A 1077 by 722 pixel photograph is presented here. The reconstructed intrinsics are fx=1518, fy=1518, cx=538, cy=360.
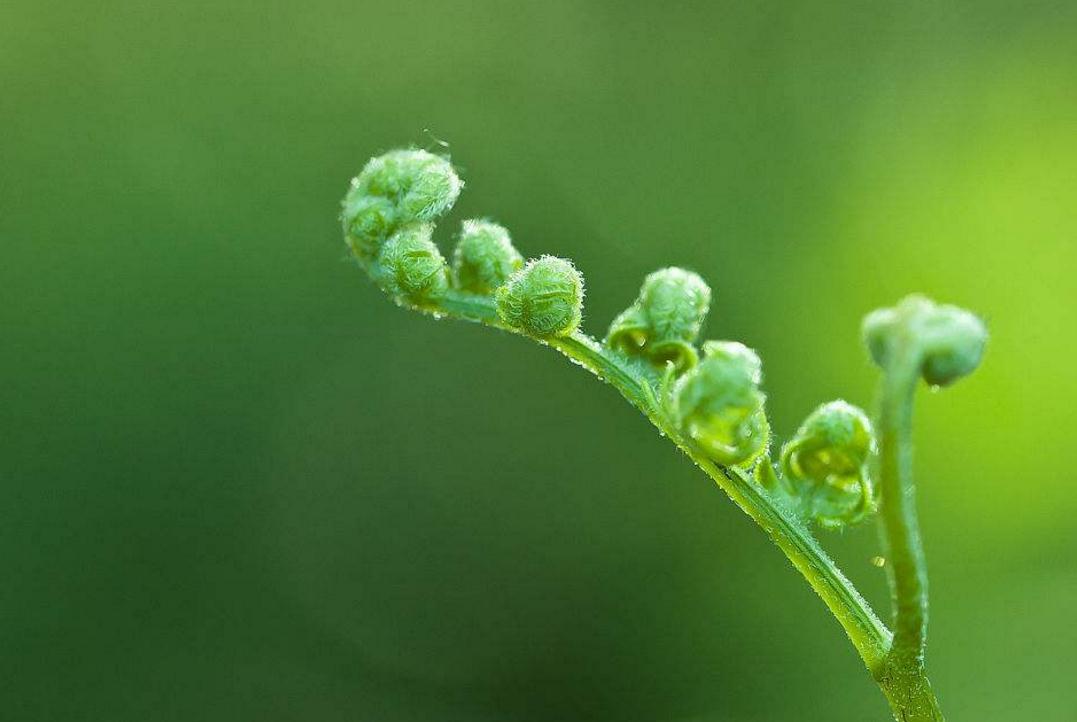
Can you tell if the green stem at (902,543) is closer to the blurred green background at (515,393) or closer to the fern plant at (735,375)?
the fern plant at (735,375)

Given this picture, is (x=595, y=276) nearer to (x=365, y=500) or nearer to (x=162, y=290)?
(x=365, y=500)

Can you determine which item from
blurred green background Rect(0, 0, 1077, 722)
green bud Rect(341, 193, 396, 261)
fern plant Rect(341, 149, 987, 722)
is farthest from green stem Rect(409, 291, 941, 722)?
blurred green background Rect(0, 0, 1077, 722)

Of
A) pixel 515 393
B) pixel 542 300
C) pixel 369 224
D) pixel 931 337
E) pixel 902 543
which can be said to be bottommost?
pixel 902 543

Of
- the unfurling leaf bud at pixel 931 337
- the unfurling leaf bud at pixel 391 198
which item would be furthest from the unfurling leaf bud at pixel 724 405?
the unfurling leaf bud at pixel 391 198

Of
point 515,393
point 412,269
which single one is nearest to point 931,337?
point 412,269

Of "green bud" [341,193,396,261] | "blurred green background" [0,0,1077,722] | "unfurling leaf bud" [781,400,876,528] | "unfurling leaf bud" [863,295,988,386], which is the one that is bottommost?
"unfurling leaf bud" [863,295,988,386]

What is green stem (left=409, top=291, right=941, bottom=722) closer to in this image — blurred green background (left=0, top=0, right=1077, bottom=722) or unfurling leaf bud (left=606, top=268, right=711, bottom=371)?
unfurling leaf bud (left=606, top=268, right=711, bottom=371)

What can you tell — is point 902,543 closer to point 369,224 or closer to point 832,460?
point 832,460
